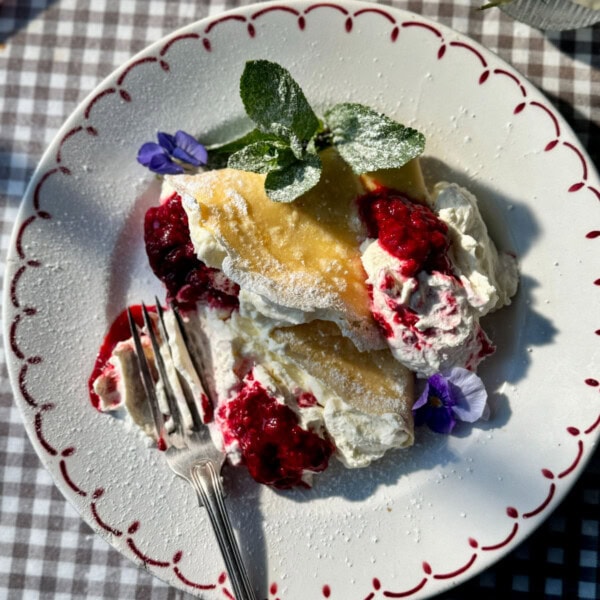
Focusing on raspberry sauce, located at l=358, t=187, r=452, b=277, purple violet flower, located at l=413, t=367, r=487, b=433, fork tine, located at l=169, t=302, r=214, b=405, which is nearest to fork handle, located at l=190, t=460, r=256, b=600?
fork tine, located at l=169, t=302, r=214, b=405

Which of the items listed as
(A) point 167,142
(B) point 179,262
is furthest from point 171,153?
(B) point 179,262

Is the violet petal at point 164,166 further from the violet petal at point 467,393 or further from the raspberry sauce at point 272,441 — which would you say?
the violet petal at point 467,393

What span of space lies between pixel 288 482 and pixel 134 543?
0.49 m

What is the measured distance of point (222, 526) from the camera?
1.97m

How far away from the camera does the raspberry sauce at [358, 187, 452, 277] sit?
1.71 metres

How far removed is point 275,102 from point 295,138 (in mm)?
117

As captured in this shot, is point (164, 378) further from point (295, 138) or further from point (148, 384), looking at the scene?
point (295, 138)

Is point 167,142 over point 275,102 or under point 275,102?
under

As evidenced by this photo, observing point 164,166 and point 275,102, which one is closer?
point 275,102

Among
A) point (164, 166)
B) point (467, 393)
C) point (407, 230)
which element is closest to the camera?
point (407, 230)

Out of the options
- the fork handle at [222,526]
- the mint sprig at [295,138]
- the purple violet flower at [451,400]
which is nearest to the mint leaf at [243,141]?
the mint sprig at [295,138]

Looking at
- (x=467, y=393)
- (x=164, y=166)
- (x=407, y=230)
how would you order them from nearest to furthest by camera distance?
(x=407, y=230) < (x=467, y=393) < (x=164, y=166)

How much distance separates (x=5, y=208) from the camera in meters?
2.21

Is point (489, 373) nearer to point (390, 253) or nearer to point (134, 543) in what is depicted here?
point (390, 253)
